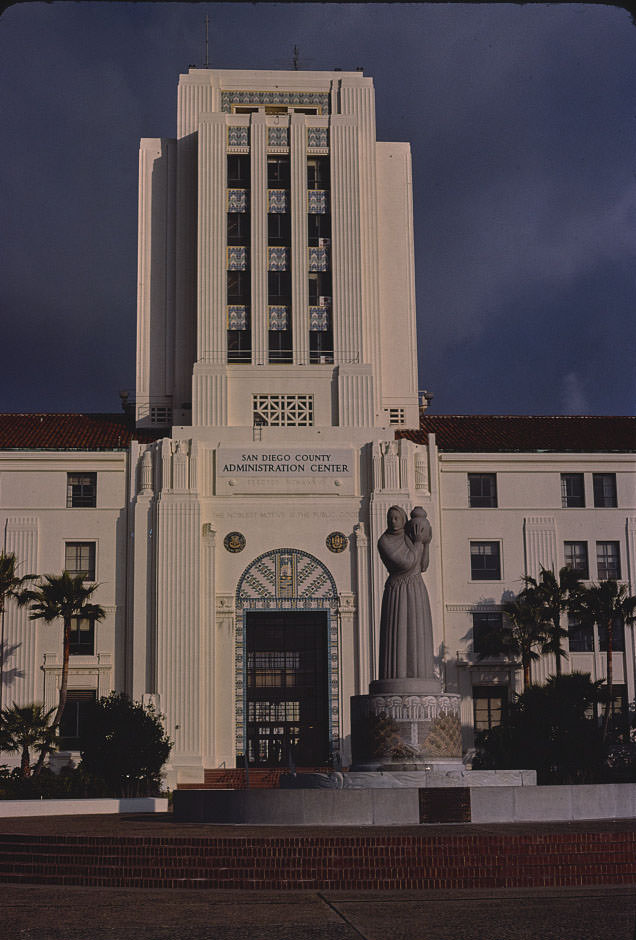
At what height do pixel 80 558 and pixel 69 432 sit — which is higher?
pixel 69 432

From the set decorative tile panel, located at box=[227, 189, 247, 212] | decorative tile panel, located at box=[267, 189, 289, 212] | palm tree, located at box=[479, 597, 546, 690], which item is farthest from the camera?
decorative tile panel, located at box=[267, 189, 289, 212]

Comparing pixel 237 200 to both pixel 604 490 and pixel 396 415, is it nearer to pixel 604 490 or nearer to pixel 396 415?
pixel 396 415

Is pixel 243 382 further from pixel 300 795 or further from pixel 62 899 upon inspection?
pixel 62 899

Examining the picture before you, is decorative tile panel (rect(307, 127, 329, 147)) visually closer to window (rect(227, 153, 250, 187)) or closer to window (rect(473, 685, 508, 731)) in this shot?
window (rect(227, 153, 250, 187))

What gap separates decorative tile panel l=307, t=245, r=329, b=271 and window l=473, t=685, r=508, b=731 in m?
21.0

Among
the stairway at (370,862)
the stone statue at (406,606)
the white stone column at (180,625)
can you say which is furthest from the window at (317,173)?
the stairway at (370,862)

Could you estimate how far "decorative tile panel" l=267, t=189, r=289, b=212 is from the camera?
Answer: 55.9 meters

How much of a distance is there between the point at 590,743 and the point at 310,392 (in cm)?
2115

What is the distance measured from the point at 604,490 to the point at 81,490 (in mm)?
23983

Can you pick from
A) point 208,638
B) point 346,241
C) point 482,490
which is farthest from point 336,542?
point 346,241

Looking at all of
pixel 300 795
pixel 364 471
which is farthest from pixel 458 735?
pixel 364 471

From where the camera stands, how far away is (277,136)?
5650 cm

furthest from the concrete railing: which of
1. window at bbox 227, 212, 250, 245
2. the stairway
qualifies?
window at bbox 227, 212, 250, 245

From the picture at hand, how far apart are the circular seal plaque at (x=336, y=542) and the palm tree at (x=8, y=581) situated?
12.7 m
